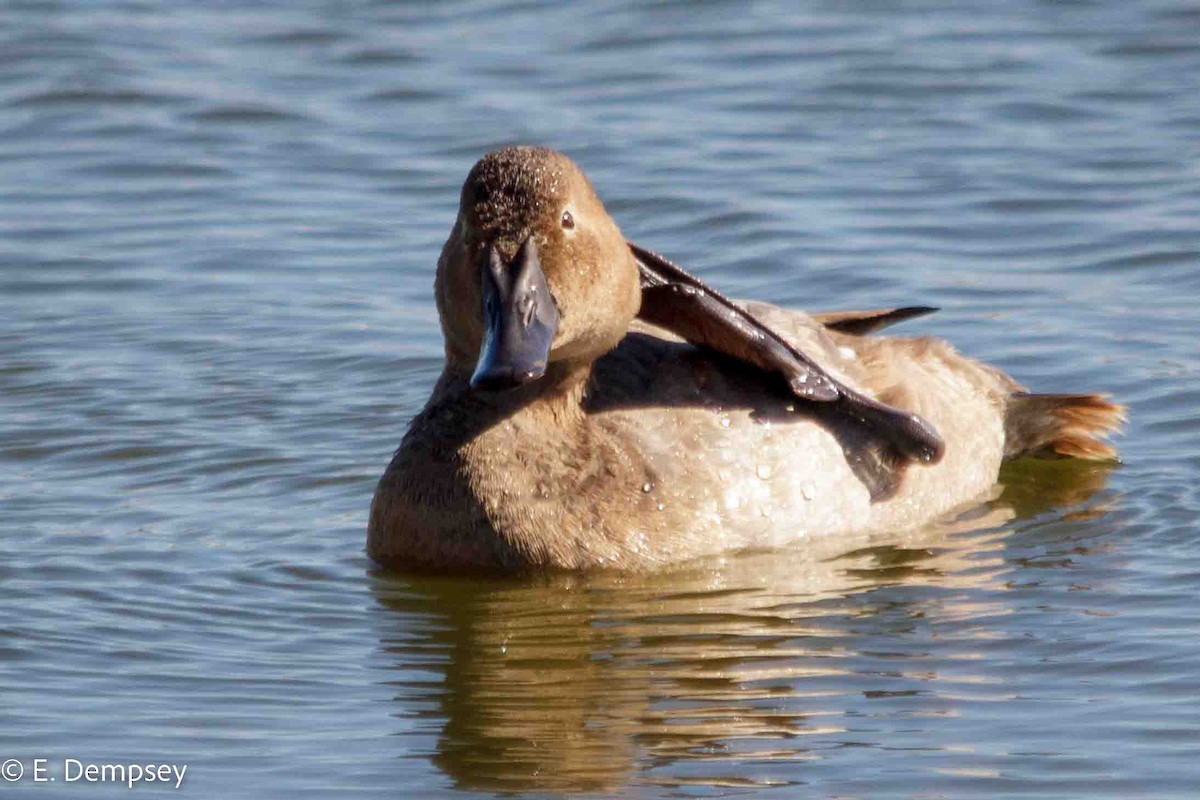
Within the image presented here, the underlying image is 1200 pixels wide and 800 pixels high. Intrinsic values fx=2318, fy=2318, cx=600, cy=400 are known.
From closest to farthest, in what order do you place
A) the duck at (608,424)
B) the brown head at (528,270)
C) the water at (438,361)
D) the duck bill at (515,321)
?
the water at (438,361) < the duck bill at (515,321) < the brown head at (528,270) < the duck at (608,424)

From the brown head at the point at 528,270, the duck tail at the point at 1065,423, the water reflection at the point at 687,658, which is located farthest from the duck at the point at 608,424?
the duck tail at the point at 1065,423

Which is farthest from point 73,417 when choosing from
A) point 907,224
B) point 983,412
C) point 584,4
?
point 584,4

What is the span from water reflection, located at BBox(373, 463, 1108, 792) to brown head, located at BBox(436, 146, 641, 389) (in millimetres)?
821

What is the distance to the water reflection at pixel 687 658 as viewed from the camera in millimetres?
5879

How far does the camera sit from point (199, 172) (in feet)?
43.4

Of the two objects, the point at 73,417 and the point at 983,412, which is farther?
the point at 73,417

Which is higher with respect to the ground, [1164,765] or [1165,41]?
[1165,41]

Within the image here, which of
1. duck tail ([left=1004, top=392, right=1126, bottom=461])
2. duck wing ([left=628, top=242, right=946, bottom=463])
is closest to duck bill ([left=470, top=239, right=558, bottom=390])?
duck wing ([left=628, top=242, right=946, bottom=463])

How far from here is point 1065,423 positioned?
891 centimetres

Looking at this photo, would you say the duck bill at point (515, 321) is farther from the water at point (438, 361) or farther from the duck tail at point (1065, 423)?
the duck tail at point (1065, 423)

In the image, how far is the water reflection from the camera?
5.88 meters

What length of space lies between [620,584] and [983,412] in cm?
202

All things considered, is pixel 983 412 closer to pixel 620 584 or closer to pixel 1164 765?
pixel 620 584

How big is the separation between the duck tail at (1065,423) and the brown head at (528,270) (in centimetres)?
220
